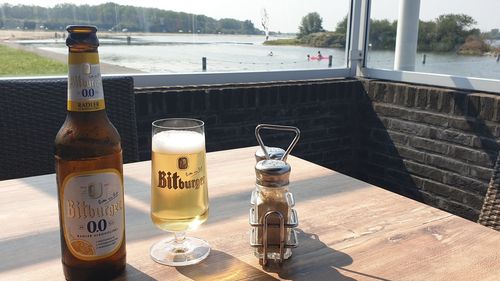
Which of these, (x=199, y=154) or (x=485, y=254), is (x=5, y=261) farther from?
(x=485, y=254)

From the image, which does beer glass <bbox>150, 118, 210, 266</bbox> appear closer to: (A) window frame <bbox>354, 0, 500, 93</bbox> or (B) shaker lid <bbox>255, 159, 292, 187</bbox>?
(B) shaker lid <bbox>255, 159, 292, 187</bbox>

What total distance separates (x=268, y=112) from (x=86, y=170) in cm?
227

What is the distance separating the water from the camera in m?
2.71

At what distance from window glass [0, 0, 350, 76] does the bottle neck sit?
4.86 ft

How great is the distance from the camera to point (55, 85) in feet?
5.72

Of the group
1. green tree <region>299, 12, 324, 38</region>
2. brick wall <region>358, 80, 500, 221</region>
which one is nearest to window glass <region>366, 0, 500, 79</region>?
brick wall <region>358, 80, 500, 221</region>

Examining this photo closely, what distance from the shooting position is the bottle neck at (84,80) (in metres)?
0.72

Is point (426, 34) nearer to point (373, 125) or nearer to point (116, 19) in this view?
point (373, 125)

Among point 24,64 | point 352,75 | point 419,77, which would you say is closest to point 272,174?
point 24,64

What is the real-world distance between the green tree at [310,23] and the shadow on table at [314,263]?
2.62 m

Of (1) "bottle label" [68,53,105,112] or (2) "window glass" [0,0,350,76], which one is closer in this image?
(1) "bottle label" [68,53,105,112]

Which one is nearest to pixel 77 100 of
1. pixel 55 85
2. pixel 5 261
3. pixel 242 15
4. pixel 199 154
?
pixel 199 154

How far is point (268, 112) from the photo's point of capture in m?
2.96

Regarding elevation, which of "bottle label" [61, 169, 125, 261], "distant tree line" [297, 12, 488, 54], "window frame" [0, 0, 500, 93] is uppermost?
"distant tree line" [297, 12, 488, 54]
